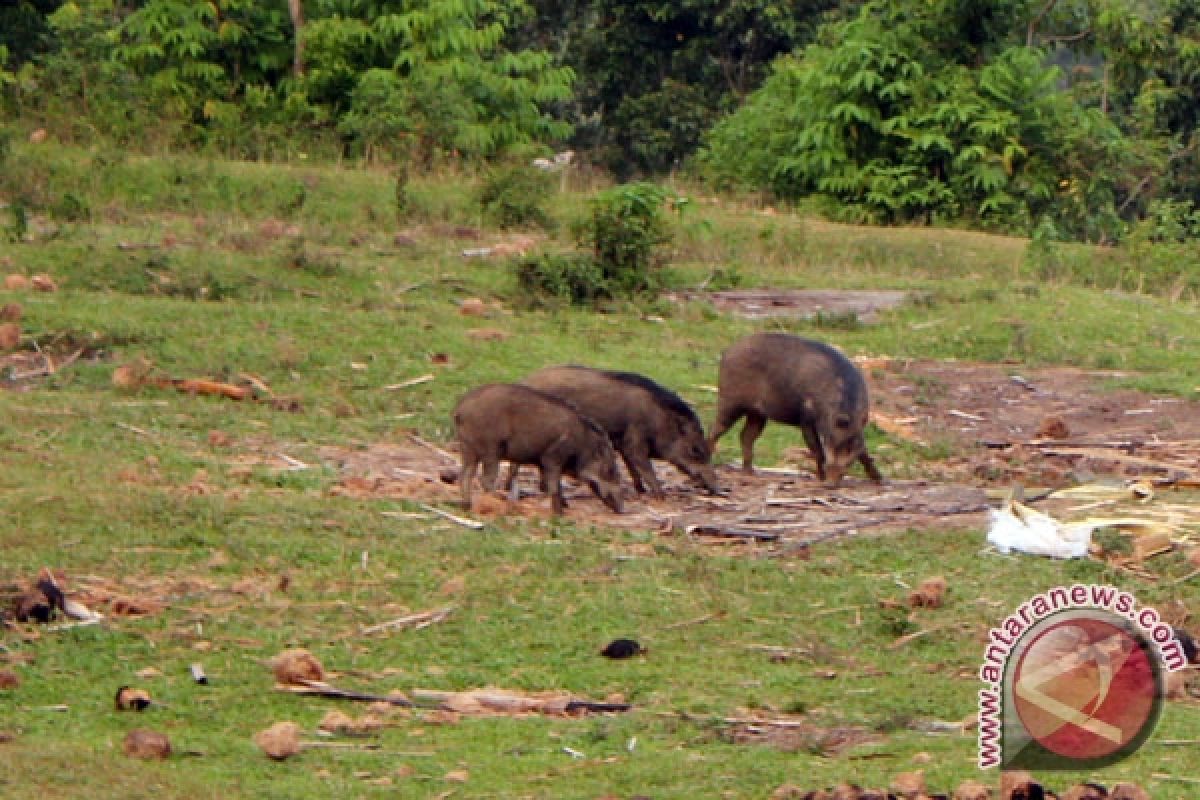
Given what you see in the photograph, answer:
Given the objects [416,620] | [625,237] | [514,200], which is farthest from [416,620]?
[514,200]

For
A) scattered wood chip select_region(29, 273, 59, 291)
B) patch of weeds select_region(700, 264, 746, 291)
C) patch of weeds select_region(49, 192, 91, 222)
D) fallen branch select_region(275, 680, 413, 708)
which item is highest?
fallen branch select_region(275, 680, 413, 708)

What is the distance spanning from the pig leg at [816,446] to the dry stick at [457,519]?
2.66 m

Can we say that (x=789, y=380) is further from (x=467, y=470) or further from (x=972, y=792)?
(x=972, y=792)

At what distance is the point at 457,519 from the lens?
999 cm

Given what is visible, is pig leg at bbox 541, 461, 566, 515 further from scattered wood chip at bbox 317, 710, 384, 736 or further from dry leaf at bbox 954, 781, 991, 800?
dry leaf at bbox 954, 781, 991, 800

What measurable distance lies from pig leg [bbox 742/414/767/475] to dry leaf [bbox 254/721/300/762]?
19.4 ft

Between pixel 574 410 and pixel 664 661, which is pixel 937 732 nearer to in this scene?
pixel 664 661

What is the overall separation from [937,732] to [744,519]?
3.46m

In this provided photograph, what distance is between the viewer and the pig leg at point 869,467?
11.8m

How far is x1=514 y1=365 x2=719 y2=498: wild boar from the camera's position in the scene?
11352mm

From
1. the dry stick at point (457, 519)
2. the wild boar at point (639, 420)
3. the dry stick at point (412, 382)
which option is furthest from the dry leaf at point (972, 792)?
the dry stick at point (412, 382)

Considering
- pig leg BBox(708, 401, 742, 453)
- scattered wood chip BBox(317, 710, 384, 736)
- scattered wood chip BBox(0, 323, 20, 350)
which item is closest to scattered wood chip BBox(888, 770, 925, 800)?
scattered wood chip BBox(317, 710, 384, 736)

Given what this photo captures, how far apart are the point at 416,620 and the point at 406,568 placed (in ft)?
2.39

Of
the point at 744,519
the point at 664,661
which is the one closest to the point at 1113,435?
the point at 744,519
